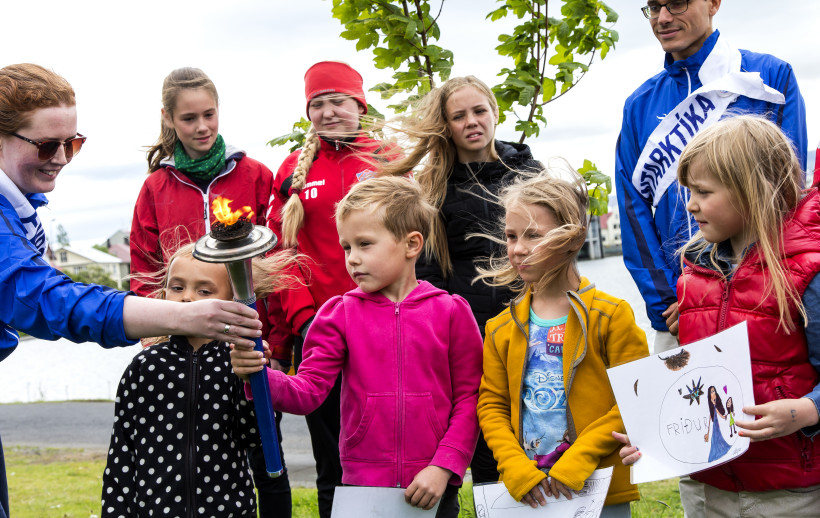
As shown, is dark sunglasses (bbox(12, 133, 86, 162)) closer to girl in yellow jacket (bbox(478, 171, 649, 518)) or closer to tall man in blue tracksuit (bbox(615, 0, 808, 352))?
girl in yellow jacket (bbox(478, 171, 649, 518))

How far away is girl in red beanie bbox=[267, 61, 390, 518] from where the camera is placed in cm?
393

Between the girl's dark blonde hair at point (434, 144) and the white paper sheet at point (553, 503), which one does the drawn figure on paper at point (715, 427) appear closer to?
the white paper sheet at point (553, 503)

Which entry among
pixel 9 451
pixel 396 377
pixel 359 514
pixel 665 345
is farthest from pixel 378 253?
pixel 9 451

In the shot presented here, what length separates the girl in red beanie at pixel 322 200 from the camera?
393 cm

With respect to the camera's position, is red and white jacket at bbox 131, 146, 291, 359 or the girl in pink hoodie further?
red and white jacket at bbox 131, 146, 291, 359

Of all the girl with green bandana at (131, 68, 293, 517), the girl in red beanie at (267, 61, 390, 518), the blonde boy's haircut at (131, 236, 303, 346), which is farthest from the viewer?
the girl with green bandana at (131, 68, 293, 517)

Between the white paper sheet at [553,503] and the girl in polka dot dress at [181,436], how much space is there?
937mm

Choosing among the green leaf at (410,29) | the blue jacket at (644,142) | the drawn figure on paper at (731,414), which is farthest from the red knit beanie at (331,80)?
the drawn figure on paper at (731,414)

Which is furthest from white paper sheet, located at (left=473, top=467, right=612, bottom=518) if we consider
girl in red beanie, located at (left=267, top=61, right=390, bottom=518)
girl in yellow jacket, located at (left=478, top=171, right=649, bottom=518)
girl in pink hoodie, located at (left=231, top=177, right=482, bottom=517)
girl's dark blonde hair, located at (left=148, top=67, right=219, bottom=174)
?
girl's dark blonde hair, located at (left=148, top=67, right=219, bottom=174)

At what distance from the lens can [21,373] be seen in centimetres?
3903

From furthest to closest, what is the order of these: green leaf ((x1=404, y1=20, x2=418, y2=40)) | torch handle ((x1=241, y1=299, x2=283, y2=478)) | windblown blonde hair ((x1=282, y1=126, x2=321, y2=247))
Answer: green leaf ((x1=404, y1=20, x2=418, y2=40)) < windblown blonde hair ((x1=282, y1=126, x2=321, y2=247)) < torch handle ((x1=241, y1=299, x2=283, y2=478))

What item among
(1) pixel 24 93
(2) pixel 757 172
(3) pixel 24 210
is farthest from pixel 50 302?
(2) pixel 757 172

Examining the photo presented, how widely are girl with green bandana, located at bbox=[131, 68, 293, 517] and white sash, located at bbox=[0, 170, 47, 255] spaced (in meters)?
1.09

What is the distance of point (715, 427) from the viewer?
98.0 inches
